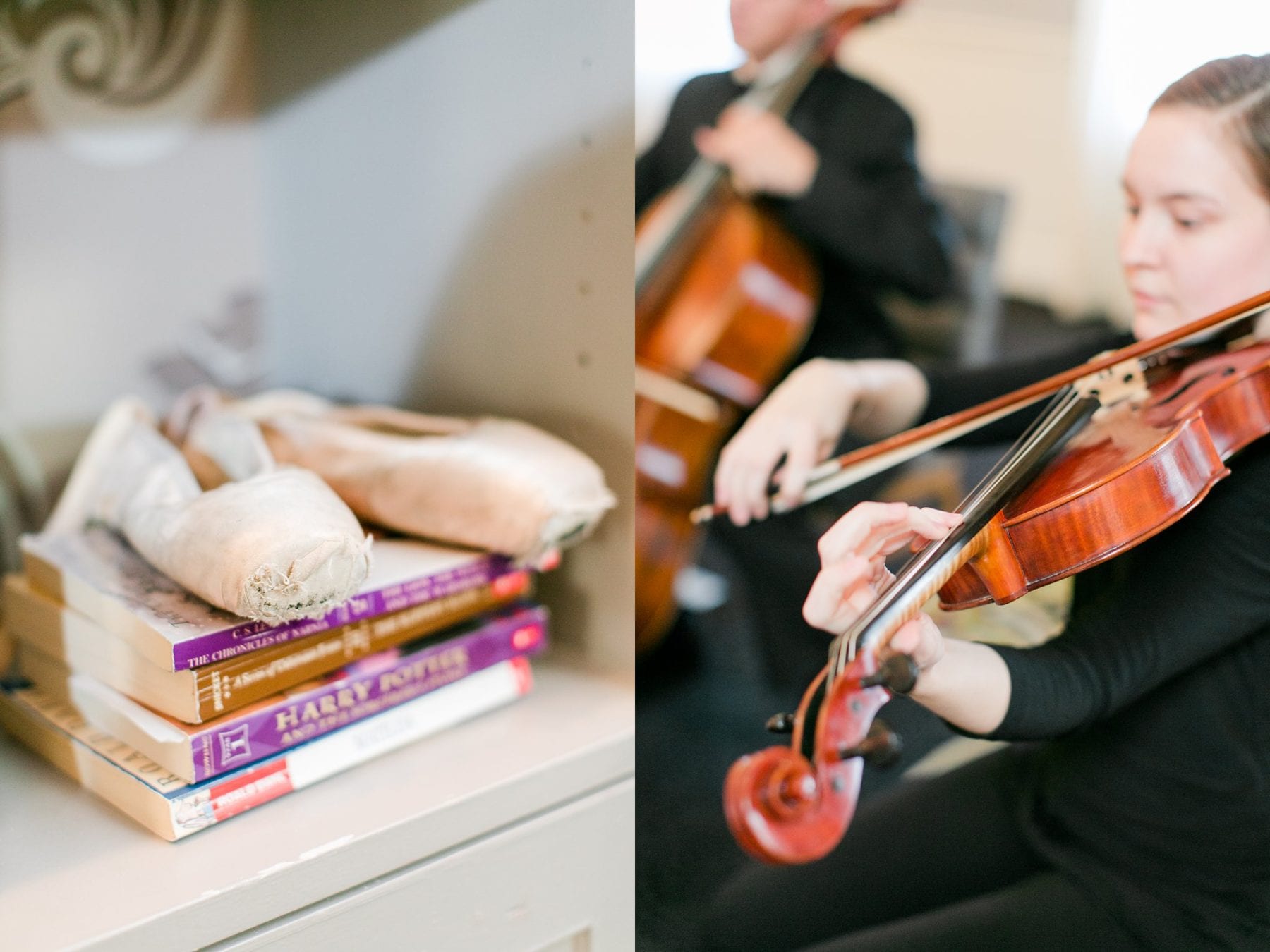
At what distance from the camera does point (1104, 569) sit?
517mm

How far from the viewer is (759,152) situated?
63 cm

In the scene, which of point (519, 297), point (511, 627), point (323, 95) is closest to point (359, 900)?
point (511, 627)

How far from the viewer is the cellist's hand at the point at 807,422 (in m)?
0.56

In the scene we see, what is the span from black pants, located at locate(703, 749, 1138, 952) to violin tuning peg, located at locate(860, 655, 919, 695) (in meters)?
0.16

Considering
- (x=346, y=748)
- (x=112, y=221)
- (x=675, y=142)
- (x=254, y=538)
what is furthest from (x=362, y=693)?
(x=112, y=221)

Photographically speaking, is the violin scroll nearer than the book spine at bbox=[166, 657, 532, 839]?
Yes

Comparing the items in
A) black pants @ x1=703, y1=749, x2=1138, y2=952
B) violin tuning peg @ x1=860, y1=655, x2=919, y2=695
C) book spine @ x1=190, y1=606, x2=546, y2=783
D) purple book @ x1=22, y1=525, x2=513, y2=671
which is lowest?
black pants @ x1=703, y1=749, x2=1138, y2=952

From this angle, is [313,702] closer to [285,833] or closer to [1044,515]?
[285,833]

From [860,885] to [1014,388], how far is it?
0.29m

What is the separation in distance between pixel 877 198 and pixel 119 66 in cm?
Result: 63

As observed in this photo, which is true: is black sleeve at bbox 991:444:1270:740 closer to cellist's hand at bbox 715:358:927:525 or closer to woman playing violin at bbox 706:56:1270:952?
woman playing violin at bbox 706:56:1270:952

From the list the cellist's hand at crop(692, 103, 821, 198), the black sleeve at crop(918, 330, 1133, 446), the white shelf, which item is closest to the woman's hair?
the black sleeve at crop(918, 330, 1133, 446)

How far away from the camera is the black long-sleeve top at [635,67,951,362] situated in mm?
596

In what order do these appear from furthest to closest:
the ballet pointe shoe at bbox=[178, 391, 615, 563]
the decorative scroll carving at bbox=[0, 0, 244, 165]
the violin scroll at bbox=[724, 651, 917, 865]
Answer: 1. the decorative scroll carving at bbox=[0, 0, 244, 165]
2. the ballet pointe shoe at bbox=[178, 391, 615, 563]
3. the violin scroll at bbox=[724, 651, 917, 865]
